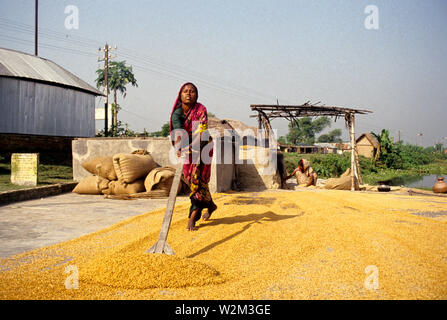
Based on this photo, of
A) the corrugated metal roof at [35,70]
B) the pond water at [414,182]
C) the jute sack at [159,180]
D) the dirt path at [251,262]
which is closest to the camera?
the dirt path at [251,262]

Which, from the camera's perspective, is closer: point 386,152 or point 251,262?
point 251,262

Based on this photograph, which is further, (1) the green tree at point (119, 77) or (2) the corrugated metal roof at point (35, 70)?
(1) the green tree at point (119, 77)

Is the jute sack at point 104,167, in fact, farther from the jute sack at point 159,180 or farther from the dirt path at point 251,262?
the dirt path at point 251,262

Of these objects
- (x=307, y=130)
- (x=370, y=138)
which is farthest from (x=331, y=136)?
(x=370, y=138)

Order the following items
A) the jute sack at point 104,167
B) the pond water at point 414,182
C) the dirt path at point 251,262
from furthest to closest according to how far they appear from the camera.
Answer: the pond water at point 414,182 < the jute sack at point 104,167 < the dirt path at point 251,262

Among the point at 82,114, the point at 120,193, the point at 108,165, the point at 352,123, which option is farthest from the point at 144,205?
the point at 82,114

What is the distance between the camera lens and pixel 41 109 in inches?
563

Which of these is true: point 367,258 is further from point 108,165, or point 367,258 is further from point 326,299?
point 108,165

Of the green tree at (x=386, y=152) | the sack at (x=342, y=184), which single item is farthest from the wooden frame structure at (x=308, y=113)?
the green tree at (x=386, y=152)

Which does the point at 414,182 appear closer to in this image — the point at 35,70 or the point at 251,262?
the point at 251,262

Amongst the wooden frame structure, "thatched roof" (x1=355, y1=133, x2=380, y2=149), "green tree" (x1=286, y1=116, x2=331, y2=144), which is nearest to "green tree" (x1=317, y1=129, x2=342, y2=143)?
"green tree" (x1=286, y1=116, x2=331, y2=144)

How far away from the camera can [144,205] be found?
504 cm

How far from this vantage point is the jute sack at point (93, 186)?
614 centimetres

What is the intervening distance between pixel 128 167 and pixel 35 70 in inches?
465
